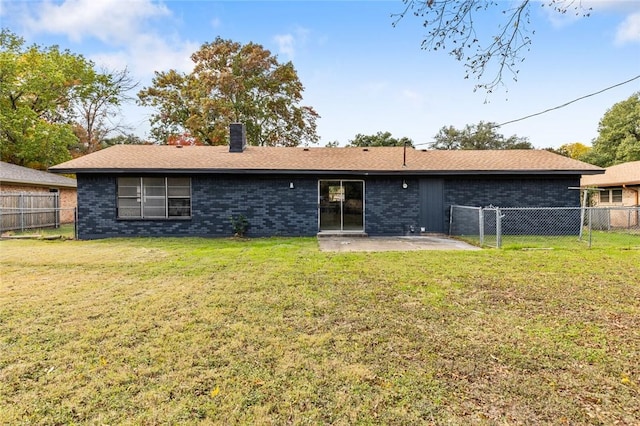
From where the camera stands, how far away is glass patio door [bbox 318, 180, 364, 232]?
1280 centimetres

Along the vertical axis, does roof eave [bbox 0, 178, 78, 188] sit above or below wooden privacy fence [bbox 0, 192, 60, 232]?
above

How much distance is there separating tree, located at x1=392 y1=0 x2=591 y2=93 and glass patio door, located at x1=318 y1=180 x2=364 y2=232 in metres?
8.53

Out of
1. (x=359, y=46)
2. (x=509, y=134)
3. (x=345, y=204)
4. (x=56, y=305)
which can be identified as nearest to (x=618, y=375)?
(x=56, y=305)

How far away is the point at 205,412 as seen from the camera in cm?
241

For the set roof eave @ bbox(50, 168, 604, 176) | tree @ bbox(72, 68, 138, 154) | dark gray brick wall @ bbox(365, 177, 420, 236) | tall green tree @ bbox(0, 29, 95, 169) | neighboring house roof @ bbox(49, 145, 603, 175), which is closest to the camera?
roof eave @ bbox(50, 168, 604, 176)

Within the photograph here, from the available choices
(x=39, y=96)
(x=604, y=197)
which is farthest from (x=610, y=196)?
(x=39, y=96)

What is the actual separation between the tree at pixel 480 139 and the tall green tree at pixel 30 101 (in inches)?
1377

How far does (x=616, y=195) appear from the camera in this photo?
59.5 feet

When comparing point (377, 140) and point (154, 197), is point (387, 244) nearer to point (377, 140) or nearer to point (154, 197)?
point (154, 197)

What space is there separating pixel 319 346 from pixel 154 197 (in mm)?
10545

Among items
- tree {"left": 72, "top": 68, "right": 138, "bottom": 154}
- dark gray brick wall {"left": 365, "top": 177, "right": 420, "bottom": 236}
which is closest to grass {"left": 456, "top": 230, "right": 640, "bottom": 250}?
dark gray brick wall {"left": 365, "top": 177, "right": 420, "bottom": 236}

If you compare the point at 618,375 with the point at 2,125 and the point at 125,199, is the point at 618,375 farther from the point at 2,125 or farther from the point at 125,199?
the point at 2,125

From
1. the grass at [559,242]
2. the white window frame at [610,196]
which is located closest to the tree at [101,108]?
the grass at [559,242]

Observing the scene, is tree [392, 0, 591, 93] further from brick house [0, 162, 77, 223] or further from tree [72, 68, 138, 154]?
tree [72, 68, 138, 154]
